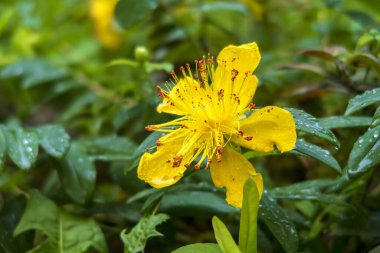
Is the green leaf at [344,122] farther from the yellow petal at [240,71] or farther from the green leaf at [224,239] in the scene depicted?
the green leaf at [224,239]

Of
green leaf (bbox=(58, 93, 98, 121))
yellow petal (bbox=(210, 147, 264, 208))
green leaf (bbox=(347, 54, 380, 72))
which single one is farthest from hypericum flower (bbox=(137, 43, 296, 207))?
green leaf (bbox=(58, 93, 98, 121))

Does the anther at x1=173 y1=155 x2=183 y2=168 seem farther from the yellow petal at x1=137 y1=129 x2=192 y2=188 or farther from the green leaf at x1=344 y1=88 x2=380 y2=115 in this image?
the green leaf at x1=344 y1=88 x2=380 y2=115

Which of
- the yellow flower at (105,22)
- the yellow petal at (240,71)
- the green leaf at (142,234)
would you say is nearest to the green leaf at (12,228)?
the green leaf at (142,234)

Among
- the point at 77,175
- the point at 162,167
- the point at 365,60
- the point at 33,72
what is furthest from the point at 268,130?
the point at 33,72

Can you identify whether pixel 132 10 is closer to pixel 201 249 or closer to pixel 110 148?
pixel 110 148

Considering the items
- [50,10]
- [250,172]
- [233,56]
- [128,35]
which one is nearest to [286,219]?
[250,172]

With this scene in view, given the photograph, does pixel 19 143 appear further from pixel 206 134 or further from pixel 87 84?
pixel 87 84
